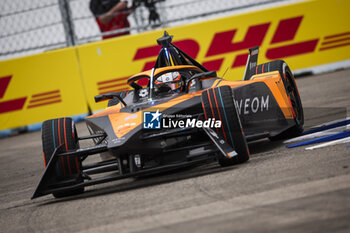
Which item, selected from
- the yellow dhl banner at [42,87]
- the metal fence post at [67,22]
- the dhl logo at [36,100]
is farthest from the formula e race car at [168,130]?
the metal fence post at [67,22]

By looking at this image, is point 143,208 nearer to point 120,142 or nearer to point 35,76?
point 120,142

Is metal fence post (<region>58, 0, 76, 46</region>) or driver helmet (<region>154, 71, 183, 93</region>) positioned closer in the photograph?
driver helmet (<region>154, 71, 183, 93</region>)

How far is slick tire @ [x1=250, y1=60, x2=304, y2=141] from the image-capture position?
695 centimetres

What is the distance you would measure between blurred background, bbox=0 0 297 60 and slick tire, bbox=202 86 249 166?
8729mm

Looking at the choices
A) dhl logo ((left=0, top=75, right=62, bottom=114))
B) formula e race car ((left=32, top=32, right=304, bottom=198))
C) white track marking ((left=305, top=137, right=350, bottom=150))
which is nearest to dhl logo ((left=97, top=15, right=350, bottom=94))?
dhl logo ((left=0, top=75, right=62, bottom=114))

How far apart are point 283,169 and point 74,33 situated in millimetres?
9913

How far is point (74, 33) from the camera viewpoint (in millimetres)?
13914

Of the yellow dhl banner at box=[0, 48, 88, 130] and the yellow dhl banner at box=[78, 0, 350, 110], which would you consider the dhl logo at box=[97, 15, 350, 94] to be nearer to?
the yellow dhl banner at box=[78, 0, 350, 110]

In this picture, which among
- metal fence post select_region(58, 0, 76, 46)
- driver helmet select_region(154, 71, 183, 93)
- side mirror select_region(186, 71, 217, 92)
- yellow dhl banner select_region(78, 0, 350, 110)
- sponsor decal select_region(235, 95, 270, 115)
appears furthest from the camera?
metal fence post select_region(58, 0, 76, 46)

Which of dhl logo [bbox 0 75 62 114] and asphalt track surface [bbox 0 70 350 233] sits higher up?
dhl logo [bbox 0 75 62 114]

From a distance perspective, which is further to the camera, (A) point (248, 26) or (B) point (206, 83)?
(A) point (248, 26)

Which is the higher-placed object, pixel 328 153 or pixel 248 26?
pixel 248 26

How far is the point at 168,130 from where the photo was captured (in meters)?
5.48

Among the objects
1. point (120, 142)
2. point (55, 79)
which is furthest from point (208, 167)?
point (55, 79)
